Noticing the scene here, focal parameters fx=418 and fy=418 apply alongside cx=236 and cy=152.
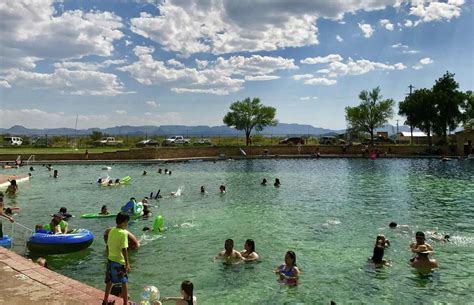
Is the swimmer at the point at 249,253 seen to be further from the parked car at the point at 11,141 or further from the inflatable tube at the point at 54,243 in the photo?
the parked car at the point at 11,141

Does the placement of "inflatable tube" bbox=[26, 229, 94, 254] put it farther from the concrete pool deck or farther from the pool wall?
the pool wall

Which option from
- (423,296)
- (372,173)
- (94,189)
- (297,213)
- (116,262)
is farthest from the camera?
(372,173)

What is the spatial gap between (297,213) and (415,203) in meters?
7.52

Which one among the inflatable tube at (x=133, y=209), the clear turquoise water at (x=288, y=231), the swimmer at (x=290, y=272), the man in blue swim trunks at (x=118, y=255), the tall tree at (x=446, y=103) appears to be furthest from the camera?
the tall tree at (x=446, y=103)

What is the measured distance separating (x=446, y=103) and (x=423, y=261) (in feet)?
204

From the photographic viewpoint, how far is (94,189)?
29.8m

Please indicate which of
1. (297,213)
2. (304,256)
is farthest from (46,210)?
(304,256)

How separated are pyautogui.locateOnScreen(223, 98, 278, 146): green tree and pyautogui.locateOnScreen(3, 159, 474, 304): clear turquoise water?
43.0 m

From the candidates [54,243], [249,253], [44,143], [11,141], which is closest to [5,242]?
[54,243]

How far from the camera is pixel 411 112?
232 feet

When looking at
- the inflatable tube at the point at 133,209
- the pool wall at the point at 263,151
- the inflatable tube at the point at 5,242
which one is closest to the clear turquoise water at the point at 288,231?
the inflatable tube at the point at 133,209

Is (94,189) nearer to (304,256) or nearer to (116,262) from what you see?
(304,256)

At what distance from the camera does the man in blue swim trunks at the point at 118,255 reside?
24.0 feet

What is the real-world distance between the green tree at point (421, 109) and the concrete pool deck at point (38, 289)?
67235 mm
